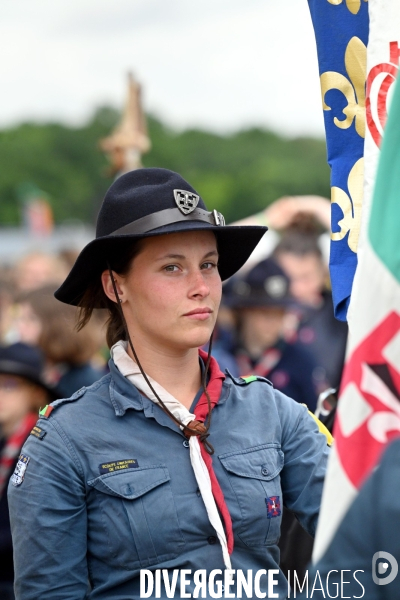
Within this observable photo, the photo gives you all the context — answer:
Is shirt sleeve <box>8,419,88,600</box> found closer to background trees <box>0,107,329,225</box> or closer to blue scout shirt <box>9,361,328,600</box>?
blue scout shirt <box>9,361,328,600</box>

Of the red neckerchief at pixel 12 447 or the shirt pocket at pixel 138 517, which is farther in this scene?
the red neckerchief at pixel 12 447

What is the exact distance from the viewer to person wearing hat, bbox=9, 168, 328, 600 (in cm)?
254

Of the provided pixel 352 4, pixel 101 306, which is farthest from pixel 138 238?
pixel 352 4

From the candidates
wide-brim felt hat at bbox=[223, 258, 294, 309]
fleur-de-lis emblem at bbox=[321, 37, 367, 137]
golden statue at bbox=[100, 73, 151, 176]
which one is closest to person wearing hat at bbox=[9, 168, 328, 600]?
fleur-de-lis emblem at bbox=[321, 37, 367, 137]

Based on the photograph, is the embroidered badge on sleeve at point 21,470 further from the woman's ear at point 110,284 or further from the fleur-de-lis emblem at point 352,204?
the fleur-de-lis emblem at point 352,204

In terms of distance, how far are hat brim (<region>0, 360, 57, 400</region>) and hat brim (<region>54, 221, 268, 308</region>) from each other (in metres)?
1.89

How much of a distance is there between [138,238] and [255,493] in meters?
0.80

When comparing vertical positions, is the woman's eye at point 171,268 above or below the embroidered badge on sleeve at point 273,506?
above

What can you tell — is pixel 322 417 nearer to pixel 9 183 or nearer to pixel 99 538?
pixel 99 538

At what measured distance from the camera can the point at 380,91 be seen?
265 centimetres

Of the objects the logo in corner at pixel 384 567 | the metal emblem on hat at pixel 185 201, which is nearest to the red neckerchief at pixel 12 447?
the metal emblem on hat at pixel 185 201

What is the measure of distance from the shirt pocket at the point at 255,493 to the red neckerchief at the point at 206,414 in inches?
1.6

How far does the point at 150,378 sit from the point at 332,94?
103cm

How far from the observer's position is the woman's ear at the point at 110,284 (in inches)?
113
